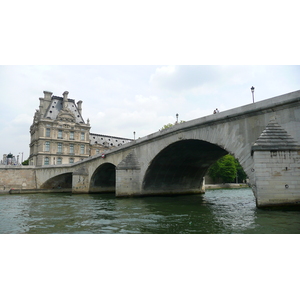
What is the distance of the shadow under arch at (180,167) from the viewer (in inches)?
925

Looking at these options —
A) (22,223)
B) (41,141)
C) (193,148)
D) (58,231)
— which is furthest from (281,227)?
(41,141)

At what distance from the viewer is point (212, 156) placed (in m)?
A: 26.6

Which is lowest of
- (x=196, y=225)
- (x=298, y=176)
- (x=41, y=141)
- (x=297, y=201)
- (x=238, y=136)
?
(x=196, y=225)

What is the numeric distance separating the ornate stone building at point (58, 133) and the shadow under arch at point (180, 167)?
151 feet

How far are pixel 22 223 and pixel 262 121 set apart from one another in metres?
12.7

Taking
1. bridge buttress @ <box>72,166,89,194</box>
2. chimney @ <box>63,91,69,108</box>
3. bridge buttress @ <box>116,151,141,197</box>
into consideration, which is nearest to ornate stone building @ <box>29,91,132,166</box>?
chimney @ <box>63,91,69,108</box>

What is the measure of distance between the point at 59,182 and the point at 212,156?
31.7 metres

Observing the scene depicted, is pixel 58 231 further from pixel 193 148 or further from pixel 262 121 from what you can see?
pixel 193 148

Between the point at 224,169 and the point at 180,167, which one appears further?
the point at 224,169

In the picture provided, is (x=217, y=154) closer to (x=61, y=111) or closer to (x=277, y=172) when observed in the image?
(x=277, y=172)

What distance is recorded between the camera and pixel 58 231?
389 inches

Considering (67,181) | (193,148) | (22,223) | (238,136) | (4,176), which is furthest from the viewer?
(67,181)

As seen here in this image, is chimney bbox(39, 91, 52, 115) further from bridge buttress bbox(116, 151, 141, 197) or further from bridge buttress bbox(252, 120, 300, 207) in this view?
bridge buttress bbox(252, 120, 300, 207)

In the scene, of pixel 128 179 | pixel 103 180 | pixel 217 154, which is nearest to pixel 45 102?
pixel 103 180
